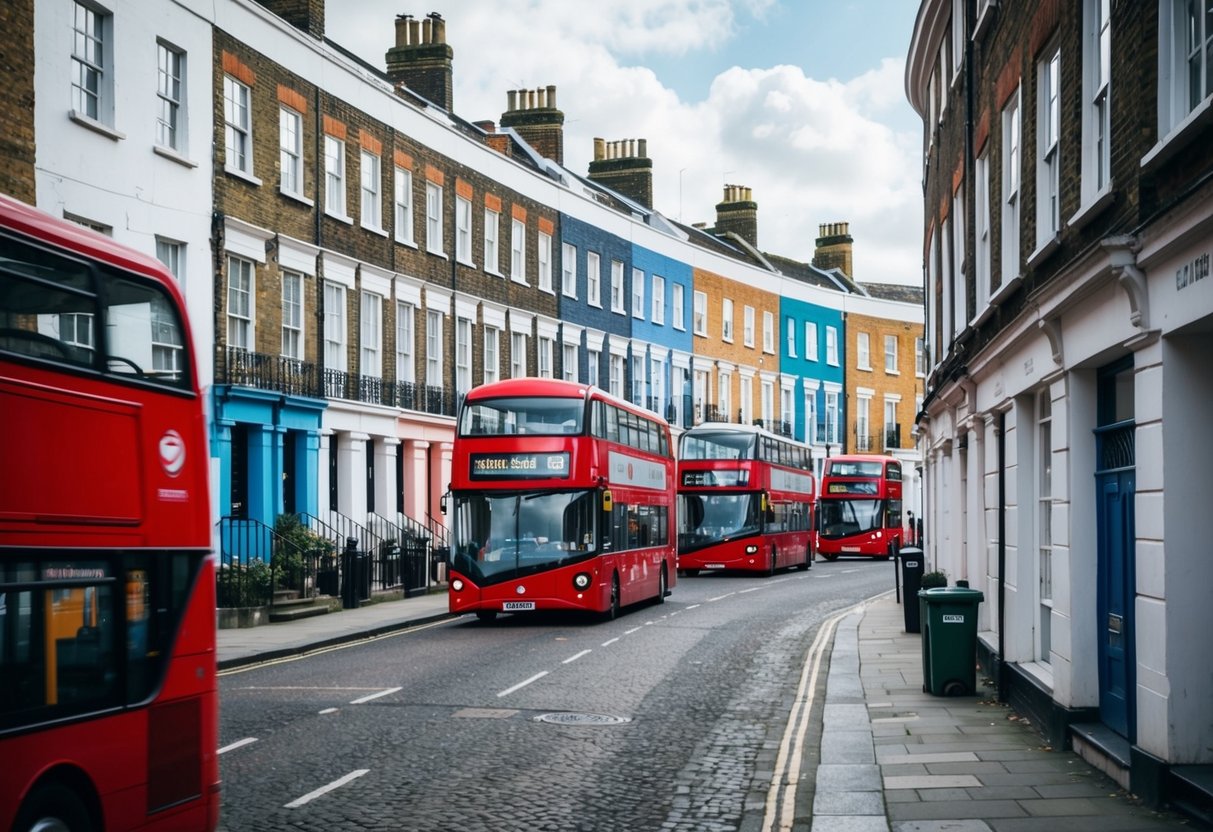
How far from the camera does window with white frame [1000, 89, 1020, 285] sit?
47.1 feet

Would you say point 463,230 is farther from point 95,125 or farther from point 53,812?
point 53,812

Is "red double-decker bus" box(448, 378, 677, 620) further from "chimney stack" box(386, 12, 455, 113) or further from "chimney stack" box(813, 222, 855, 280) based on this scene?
"chimney stack" box(813, 222, 855, 280)

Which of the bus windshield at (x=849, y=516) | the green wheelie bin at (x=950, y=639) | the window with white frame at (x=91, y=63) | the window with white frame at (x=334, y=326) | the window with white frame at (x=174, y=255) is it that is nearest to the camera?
the green wheelie bin at (x=950, y=639)

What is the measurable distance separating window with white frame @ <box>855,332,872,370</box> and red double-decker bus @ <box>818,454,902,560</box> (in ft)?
57.5

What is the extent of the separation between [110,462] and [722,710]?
8.10m

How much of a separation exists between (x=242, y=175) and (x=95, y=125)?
15.2 feet

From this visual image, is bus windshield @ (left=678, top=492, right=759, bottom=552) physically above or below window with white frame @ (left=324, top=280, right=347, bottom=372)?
below

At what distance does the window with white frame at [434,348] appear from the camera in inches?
1344

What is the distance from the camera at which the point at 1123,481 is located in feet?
32.6

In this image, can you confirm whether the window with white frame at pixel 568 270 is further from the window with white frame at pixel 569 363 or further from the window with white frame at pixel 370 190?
the window with white frame at pixel 370 190

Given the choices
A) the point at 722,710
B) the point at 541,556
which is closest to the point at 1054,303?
the point at 722,710

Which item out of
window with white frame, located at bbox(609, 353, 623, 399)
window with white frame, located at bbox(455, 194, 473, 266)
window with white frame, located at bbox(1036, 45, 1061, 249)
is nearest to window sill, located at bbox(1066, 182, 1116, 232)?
window with white frame, located at bbox(1036, 45, 1061, 249)

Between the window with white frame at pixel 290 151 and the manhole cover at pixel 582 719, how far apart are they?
1699 cm

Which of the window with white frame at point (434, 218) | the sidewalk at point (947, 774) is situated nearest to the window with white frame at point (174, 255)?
the window with white frame at point (434, 218)
